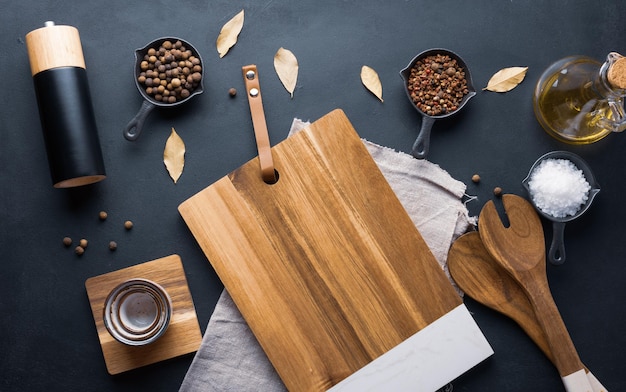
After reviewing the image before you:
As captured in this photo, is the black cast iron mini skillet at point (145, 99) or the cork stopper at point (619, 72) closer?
the cork stopper at point (619, 72)

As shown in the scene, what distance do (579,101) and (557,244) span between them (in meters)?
0.30

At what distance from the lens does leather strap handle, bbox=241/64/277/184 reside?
1250 mm

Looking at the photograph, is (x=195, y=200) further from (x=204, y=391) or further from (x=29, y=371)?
(x=29, y=371)

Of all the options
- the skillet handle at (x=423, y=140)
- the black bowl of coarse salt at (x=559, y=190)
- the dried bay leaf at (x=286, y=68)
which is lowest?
the black bowl of coarse salt at (x=559, y=190)

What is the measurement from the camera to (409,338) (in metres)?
1.26

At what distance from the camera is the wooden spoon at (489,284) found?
130 centimetres

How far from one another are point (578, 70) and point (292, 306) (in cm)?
77

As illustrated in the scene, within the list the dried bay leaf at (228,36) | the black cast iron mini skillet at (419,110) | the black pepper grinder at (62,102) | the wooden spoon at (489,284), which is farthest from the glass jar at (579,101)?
the black pepper grinder at (62,102)

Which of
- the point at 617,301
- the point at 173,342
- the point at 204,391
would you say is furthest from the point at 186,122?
the point at 617,301

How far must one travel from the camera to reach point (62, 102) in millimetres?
1224

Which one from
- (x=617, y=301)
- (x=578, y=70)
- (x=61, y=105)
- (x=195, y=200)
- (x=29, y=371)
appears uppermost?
(x=61, y=105)

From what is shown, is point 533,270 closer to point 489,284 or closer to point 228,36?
point 489,284

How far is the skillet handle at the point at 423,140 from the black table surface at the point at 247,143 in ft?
0.10

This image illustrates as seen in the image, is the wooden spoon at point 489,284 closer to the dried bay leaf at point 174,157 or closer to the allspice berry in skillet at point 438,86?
the allspice berry in skillet at point 438,86
